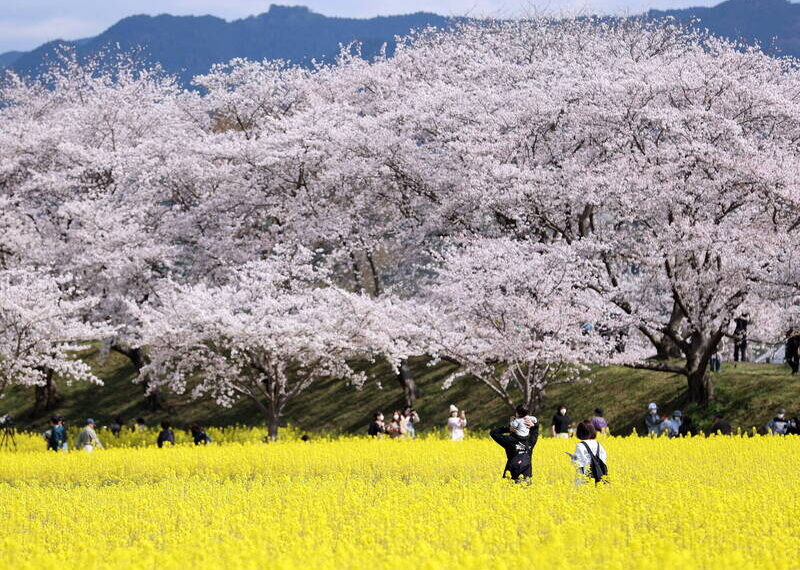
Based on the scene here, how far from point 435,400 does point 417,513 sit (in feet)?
77.0

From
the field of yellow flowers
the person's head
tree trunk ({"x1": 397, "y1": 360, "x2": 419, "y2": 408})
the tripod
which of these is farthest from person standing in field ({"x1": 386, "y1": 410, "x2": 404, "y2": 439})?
the person's head

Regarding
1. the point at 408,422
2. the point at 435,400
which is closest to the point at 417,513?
the point at 408,422

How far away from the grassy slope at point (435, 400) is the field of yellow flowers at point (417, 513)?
803 cm

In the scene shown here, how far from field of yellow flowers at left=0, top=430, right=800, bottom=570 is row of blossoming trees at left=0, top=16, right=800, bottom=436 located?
24.0 ft

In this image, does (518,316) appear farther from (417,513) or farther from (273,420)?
(417,513)

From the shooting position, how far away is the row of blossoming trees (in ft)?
93.1

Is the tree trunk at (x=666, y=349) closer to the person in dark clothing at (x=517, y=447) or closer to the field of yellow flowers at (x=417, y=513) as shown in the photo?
the field of yellow flowers at (x=417, y=513)

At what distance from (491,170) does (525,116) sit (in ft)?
9.27

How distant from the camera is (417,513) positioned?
1236 centimetres

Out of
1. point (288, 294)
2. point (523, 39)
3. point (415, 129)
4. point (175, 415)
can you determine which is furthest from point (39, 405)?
point (523, 39)

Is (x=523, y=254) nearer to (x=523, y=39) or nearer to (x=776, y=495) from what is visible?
(x=776, y=495)

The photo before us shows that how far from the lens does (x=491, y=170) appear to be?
31.9 m

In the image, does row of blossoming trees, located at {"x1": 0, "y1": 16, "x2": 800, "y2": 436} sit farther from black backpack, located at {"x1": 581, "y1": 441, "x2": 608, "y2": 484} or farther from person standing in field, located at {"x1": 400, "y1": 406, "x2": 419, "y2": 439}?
black backpack, located at {"x1": 581, "y1": 441, "x2": 608, "y2": 484}

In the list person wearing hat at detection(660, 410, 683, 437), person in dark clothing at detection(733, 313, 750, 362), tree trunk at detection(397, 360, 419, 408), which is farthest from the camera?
tree trunk at detection(397, 360, 419, 408)
